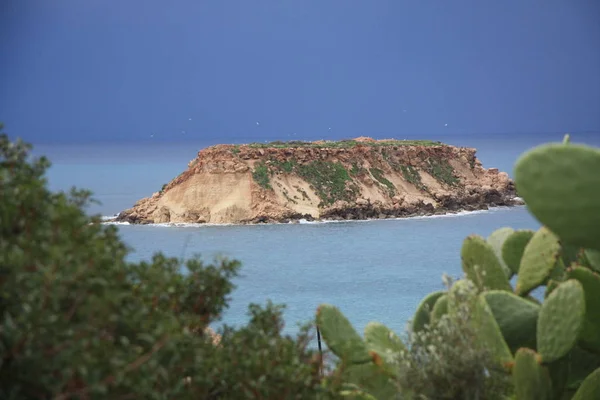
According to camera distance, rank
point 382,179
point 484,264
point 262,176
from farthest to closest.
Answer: point 382,179, point 262,176, point 484,264

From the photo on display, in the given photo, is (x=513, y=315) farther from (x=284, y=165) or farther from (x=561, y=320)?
(x=284, y=165)

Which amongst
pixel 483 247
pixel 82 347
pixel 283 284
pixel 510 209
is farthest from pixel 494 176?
pixel 82 347

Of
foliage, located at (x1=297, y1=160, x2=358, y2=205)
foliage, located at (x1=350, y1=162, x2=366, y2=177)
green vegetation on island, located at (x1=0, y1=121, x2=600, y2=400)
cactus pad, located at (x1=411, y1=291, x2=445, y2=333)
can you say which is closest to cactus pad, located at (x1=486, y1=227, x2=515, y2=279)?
green vegetation on island, located at (x1=0, y1=121, x2=600, y2=400)

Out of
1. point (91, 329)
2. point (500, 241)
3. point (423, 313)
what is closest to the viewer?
point (91, 329)

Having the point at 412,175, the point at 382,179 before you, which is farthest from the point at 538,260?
the point at 412,175

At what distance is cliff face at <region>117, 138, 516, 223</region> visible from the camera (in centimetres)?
4366

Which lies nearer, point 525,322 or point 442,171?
point 525,322

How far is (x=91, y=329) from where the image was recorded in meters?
2.86

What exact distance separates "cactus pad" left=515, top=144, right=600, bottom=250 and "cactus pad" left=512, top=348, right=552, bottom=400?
0.87 metres

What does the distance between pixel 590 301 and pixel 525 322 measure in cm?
41

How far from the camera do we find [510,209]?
1973 inches

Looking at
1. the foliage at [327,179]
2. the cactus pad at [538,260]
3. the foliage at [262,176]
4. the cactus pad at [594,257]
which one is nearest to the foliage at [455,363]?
the cactus pad at [538,260]

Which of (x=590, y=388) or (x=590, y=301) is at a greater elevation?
(x=590, y=301)

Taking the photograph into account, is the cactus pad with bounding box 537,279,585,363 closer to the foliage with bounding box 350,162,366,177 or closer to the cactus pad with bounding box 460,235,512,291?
the cactus pad with bounding box 460,235,512,291
